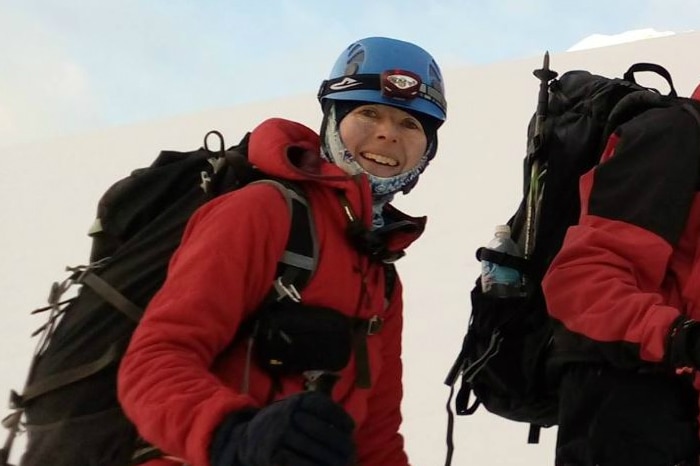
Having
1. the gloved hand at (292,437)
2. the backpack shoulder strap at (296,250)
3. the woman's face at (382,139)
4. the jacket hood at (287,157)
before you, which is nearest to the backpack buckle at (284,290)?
the backpack shoulder strap at (296,250)

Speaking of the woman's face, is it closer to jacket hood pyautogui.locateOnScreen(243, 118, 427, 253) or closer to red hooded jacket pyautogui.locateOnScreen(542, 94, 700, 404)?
jacket hood pyautogui.locateOnScreen(243, 118, 427, 253)

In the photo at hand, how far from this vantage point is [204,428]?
4.87 ft

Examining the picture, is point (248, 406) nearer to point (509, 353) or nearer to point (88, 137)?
point (509, 353)

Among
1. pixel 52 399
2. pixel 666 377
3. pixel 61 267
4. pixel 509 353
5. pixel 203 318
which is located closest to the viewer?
pixel 203 318

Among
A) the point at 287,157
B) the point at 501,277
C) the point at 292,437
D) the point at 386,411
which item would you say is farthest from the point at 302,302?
the point at 501,277

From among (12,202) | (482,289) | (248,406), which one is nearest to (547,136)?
(482,289)

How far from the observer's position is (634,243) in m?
2.24

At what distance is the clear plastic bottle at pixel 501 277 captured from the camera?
266 cm

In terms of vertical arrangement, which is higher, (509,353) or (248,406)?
(248,406)

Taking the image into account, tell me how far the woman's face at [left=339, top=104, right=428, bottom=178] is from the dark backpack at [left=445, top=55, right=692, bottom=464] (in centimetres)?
42

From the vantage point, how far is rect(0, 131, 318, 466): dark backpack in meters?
1.85

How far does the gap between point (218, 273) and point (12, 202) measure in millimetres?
14991

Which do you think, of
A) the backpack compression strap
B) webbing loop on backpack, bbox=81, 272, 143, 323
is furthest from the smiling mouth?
webbing loop on backpack, bbox=81, 272, 143, 323

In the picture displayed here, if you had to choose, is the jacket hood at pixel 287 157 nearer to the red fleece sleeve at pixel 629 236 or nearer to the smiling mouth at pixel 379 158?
the smiling mouth at pixel 379 158
